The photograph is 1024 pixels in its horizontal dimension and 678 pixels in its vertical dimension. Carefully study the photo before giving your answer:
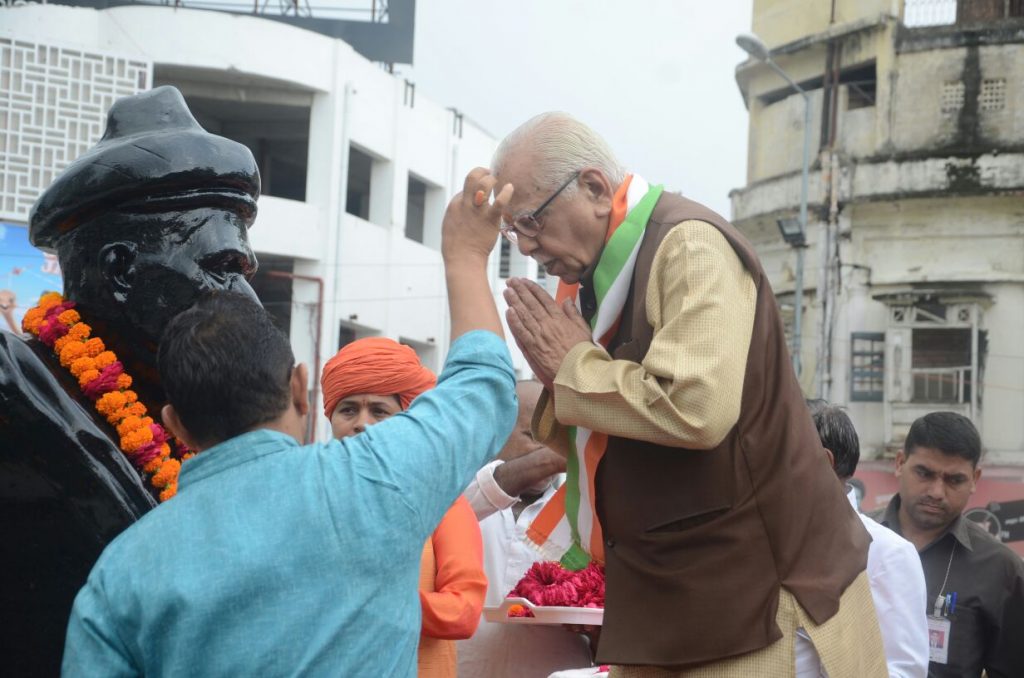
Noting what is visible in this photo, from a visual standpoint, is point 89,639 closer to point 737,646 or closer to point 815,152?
point 737,646

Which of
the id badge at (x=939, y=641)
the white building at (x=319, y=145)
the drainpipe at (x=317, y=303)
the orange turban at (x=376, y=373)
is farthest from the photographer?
the drainpipe at (x=317, y=303)

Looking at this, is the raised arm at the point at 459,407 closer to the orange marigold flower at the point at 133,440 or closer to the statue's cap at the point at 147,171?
the statue's cap at the point at 147,171

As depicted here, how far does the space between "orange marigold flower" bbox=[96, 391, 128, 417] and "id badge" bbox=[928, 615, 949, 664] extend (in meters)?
3.17

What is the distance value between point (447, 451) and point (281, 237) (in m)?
17.9

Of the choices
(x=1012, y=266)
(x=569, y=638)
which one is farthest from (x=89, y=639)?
(x=1012, y=266)

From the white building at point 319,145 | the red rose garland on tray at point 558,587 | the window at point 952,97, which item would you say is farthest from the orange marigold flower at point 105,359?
the window at point 952,97

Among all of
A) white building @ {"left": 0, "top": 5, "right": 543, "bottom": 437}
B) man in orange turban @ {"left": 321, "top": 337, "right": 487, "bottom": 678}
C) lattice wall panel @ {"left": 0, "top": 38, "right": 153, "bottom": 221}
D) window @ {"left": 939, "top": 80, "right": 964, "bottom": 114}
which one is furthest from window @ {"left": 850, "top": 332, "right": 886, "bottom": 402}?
man in orange turban @ {"left": 321, "top": 337, "right": 487, "bottom": 678}

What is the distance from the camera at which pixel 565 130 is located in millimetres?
2557

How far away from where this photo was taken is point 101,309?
8.43 feet

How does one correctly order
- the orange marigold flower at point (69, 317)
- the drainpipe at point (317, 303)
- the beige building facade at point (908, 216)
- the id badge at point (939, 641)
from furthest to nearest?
1. the beige building facade at point (908, 216)
2. the drainpipe at point (317, 303)
3. the id badge at point (939, 641)
4. the orange marigold flower at point (69, 317)

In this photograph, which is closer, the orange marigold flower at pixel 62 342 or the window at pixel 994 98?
the orange marigold flower at pixel 62 342

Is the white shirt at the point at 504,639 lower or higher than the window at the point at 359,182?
lower

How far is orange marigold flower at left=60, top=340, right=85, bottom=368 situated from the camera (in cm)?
248

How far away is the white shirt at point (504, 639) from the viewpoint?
388cm
